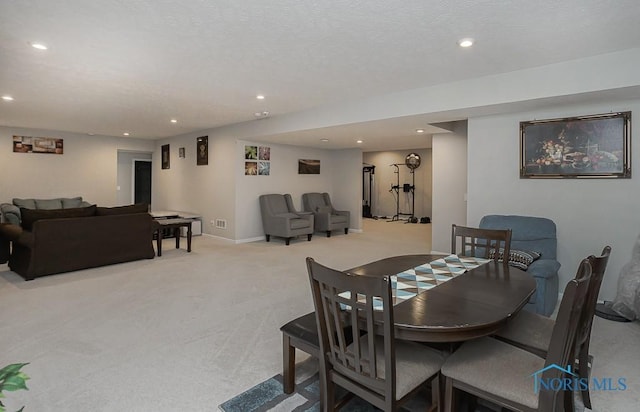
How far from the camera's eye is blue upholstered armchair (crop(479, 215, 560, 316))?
3.16 meters

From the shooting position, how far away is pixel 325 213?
812 cm

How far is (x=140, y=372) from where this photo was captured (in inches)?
94.1

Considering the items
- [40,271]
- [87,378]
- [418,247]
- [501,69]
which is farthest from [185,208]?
[501,69]

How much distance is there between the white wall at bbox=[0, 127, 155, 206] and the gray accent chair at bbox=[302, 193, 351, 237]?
4742 millimetres

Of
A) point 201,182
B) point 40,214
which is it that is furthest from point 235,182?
point 40,214

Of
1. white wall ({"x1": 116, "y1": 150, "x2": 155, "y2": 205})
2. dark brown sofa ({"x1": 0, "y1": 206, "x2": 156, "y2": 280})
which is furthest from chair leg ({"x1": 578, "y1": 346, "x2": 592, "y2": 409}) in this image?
white wall ({"x1": 116, "y1": 150, "x2": 155, "y2": 205})

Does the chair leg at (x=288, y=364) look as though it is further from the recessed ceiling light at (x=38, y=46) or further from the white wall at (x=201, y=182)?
the white wall at (x=201, y=182)

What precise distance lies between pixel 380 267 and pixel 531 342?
0.98 meters

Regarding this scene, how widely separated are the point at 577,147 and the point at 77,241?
6169 millimetres

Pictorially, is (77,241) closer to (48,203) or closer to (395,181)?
(48,203)

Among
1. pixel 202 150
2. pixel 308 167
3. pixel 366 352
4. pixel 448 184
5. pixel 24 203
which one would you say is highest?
pixel 202 150

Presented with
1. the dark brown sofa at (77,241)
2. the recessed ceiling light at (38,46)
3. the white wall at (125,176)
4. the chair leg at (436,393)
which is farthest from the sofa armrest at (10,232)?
the chair leg at (436,393)

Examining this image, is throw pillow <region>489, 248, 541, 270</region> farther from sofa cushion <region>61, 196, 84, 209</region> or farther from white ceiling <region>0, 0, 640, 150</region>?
sofa cushion <region>61, 196, 84, 209</region>

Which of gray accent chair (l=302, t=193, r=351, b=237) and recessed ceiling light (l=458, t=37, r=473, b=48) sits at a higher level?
recessed ceiling light (l=458, t=37, r=473, b=48)
